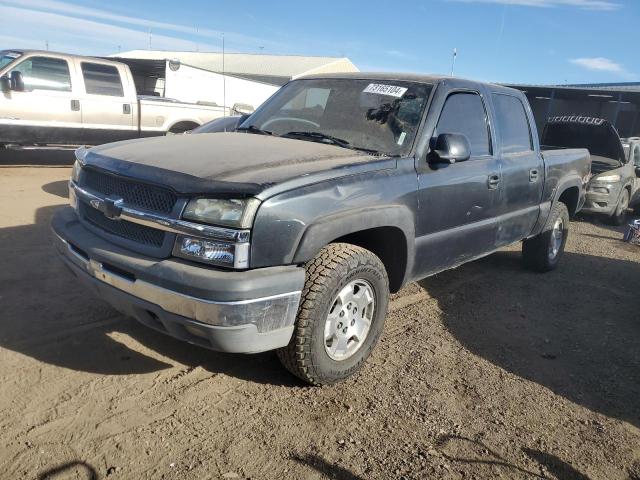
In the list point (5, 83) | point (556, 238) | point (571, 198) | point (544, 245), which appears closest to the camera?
point (544, 245)

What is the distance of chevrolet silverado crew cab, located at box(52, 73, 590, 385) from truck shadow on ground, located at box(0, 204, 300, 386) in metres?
0.55

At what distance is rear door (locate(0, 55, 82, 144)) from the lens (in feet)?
29.5

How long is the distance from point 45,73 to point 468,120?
7.99m

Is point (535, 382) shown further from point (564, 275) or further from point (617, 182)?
point (617, 182)

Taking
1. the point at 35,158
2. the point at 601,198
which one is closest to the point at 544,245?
the point at 601,198

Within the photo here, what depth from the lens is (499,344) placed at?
4.12 metres

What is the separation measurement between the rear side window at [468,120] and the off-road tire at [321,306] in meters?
1.27

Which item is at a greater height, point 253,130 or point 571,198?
point 253,130

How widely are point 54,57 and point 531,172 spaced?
829 cm

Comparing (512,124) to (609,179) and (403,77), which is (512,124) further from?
(609,179)

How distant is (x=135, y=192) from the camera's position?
2.91 m

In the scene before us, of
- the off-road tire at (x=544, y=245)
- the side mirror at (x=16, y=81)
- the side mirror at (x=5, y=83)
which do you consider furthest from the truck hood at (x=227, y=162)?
the side mirror at (x=5, y=83)

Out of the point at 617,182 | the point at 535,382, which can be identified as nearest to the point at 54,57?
the point at 535,382

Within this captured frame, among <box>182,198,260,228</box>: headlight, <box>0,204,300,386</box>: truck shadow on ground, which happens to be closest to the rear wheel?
<box>0,204,300,386</box>: truck shadow on ground
